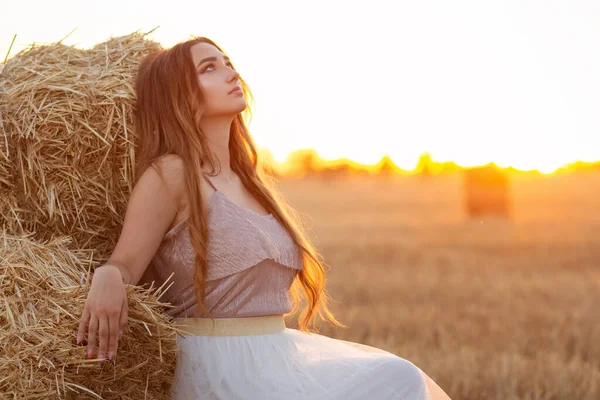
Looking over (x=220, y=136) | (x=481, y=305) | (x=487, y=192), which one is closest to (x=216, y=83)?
(x=220, y=136)

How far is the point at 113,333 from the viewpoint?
7.40 ft

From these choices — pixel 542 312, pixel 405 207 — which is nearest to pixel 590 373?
pixel 542 312

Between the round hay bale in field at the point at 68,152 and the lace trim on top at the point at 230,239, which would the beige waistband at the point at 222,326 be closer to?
the lace trim on top at the point at 230,239

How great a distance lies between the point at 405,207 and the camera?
93.3 feet

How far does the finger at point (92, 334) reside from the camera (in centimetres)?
223

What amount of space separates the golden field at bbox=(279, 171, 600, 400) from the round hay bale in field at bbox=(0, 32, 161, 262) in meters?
1.02

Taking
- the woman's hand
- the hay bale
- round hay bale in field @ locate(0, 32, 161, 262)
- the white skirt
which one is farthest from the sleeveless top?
the hay bale

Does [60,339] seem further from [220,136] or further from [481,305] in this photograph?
[481,305]

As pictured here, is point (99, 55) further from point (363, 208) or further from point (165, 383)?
point (363, 208)

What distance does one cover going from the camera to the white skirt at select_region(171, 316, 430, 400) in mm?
2453

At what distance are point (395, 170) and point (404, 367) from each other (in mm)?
70214

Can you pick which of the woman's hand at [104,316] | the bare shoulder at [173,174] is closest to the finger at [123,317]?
the woman's hand at [104,316]

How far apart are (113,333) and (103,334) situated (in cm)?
3

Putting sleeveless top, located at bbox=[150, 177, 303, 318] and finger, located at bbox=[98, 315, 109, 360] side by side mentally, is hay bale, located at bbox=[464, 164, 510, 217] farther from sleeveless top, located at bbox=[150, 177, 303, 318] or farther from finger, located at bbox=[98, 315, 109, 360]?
finger, located at bbox=[98, 315, 109, 360]
